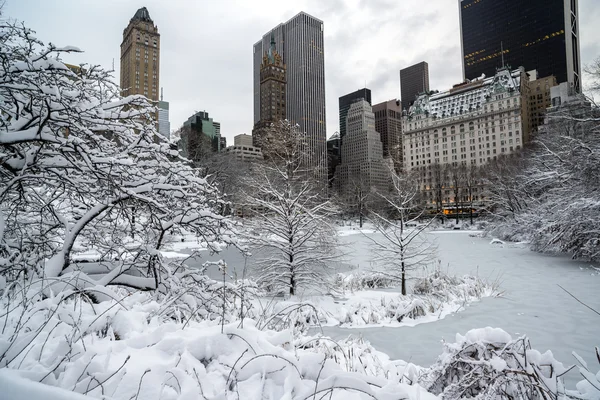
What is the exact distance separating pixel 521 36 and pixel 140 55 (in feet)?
559

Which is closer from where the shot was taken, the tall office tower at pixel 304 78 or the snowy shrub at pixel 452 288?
the snowy shrub at pixel 452 288

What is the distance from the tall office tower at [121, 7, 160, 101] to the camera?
82500 millimetres

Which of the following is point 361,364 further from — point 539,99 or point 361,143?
point 361,143

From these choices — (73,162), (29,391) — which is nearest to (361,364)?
(29,391)

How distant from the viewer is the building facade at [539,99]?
4254 inches

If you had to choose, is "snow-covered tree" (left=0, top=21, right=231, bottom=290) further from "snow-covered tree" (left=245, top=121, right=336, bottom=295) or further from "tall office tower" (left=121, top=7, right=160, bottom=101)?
"tall office tower" (left=121, top=7, right=160, bottom=101)

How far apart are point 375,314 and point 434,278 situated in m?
4.09

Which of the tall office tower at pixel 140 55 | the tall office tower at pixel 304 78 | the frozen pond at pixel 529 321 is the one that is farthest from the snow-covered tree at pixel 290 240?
the tall office tower at pixel 304 78

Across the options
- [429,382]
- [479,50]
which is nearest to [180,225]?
[429,382]

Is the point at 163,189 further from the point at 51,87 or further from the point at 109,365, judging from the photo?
the point at 109,365

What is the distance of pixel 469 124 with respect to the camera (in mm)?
109750

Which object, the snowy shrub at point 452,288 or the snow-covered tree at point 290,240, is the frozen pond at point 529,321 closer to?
the snowy shrub at point 452,288

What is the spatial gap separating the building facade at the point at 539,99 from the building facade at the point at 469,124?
14.3 ft

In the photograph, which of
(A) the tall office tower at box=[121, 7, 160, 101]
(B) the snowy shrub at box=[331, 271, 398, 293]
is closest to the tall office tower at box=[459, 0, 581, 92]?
(A) the tall office tower at box=[121, 7, 160, 101]
